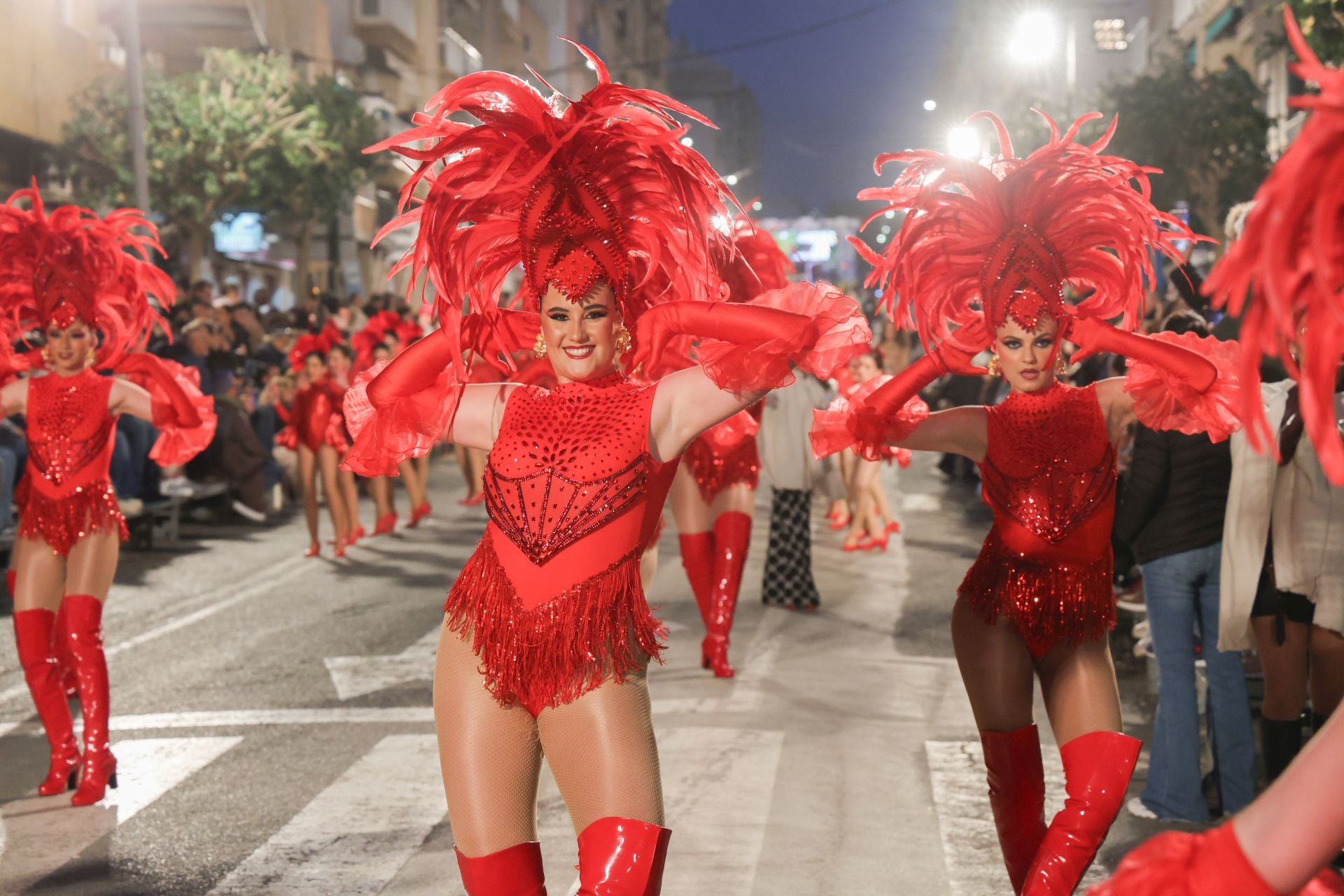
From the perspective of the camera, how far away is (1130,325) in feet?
16.3

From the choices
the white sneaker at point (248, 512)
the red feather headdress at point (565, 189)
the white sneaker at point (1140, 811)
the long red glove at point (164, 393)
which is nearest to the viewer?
the red feather headdress at point (565, 189)

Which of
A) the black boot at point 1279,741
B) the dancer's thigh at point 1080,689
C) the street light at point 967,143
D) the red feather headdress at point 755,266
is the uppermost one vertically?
the street light at point 967,143

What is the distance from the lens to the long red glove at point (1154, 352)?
4609 millimetres

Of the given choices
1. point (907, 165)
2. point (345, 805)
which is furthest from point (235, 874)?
point (907, 165)

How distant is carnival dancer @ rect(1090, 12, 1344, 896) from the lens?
2133 millimetres

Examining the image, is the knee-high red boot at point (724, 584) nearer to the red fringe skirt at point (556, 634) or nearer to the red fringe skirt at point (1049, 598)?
the red fringe skirt at point (1049, 598)

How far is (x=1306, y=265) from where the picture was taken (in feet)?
7.13

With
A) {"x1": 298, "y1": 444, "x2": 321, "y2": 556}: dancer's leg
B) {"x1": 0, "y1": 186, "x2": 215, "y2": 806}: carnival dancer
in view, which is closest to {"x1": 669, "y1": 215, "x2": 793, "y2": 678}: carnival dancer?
{"x1": 0, "y1": 186, "x2": 215, "y2": 806}: carnival dancer

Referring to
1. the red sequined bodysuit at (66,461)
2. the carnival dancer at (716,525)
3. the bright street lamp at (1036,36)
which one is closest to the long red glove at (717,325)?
the red sequined bodysuit at (66,461)

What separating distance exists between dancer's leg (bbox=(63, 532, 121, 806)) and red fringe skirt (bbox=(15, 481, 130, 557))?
0.14 ft

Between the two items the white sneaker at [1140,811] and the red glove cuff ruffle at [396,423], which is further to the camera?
the white sneaker at [1140,811]

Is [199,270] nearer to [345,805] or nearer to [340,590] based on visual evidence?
[340,590]

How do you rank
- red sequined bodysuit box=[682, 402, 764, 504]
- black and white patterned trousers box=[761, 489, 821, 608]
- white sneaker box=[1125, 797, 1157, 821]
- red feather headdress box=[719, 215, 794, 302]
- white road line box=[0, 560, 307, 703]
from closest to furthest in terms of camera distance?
1. white sneaker box=[1125, 797, 1157, 821]
2. red feather headdress box=[719, 215, 794, 302]
3. red sequined bodysuit box=[682, 402, 764, 504]
4. white road line box=[0, 560, 307, 703]
5. black and white patterned trousers box=[761, 489, 821, 608]

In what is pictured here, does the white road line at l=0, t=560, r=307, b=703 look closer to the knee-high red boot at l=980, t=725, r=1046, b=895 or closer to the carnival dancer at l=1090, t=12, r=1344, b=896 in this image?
the knee-high red boot at l=980, t=725, r=1046, b=895
